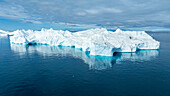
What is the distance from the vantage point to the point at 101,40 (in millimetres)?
39969

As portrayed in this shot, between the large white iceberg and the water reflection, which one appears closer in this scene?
the water reflection

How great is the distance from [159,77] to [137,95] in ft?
30.3

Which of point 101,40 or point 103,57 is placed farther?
point 101,40

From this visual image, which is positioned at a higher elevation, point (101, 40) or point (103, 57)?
point (101, 40)

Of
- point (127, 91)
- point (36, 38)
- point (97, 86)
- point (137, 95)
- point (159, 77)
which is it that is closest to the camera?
point (137, 95)

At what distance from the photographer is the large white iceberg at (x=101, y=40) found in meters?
38.0

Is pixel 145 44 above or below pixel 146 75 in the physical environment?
above

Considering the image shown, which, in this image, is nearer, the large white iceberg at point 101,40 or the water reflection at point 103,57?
the water reflection at point 103,57

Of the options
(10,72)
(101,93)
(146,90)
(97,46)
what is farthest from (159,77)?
(10,72)

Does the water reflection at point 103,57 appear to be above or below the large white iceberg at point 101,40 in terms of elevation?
below

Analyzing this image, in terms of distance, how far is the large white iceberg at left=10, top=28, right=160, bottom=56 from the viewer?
38.0m

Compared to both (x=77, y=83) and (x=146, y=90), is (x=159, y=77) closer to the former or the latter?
(x=146, y=90)

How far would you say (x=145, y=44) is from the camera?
161 feet

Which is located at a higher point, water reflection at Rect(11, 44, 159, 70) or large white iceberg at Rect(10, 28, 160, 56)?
large white iceberg at Rect(10, 28, 160, 56)
